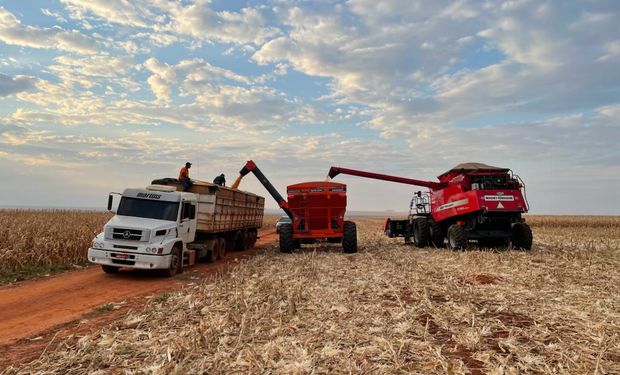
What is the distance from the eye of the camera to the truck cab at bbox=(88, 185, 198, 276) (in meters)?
13.9

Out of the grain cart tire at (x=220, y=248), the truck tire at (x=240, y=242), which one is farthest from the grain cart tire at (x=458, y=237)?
the truck tire at (x=240, y=242)

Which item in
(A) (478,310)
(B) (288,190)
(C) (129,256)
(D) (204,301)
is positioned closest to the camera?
(A) (478,310)

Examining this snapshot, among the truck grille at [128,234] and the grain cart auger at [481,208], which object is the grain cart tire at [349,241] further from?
the truck grille at [128,234]

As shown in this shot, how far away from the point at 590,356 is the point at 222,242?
1611cm

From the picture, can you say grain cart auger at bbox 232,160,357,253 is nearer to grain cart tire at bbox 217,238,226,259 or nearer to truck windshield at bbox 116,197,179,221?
grain cart tire at bbox 217,238,226,259

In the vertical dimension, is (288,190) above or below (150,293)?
above

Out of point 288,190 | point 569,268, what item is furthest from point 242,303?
point 288,190

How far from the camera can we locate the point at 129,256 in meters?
14.0

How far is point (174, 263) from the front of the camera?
1485 cm

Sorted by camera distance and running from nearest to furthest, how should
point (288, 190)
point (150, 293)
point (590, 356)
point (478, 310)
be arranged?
point (590, 356) → point (478, 310) → point (150, 293) → point (288, 190)

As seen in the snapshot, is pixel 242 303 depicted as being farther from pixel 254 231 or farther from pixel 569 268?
pixel 254 231

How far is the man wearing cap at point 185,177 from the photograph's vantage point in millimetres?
17625

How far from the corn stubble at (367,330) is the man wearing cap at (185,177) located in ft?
22.1

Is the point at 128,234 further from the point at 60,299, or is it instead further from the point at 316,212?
the point at 316,212
